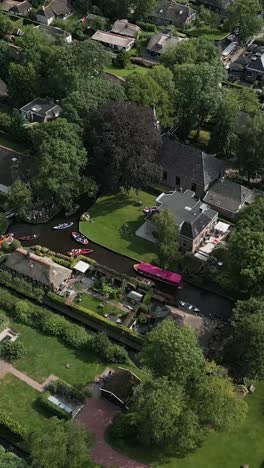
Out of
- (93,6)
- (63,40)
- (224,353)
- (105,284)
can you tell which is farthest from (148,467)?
(93,6)

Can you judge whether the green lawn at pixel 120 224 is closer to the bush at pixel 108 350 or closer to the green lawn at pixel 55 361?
the bush at pixel 108 350

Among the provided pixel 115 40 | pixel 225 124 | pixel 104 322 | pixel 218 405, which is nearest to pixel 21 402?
pixel 104 322

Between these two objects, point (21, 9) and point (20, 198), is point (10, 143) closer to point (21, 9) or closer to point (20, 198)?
point (20, 198)

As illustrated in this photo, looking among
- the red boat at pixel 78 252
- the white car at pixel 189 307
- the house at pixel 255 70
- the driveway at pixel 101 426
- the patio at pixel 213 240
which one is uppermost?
the house at pixel 255 70

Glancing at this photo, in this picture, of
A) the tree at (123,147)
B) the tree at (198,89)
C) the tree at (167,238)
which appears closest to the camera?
the tree at (167,238)

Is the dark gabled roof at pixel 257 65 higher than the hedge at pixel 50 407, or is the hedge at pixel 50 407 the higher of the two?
the dark gabled roof at pixel 257 65

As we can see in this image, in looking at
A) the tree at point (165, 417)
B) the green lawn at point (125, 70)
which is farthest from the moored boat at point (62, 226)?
the green lawn at point (125, 70)

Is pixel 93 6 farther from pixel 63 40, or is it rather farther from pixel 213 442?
pixel 213 442
